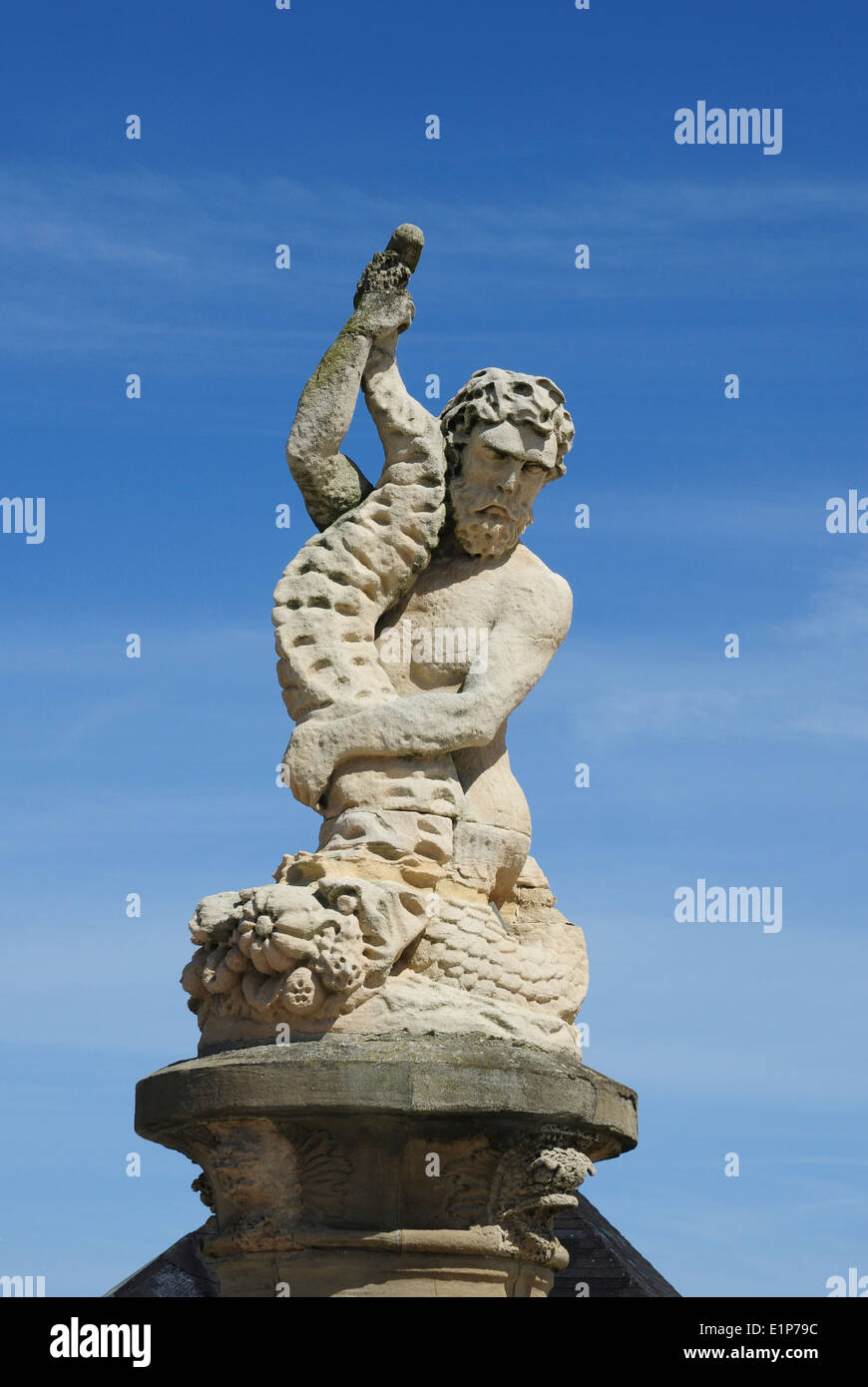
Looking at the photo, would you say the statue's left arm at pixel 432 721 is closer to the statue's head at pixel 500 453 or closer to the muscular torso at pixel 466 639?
the muscular torso at pixel 466 639

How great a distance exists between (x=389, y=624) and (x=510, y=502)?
939mm

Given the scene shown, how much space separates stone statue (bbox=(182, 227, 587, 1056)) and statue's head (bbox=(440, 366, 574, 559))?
0.04ft

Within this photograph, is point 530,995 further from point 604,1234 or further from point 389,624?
point 604,1234

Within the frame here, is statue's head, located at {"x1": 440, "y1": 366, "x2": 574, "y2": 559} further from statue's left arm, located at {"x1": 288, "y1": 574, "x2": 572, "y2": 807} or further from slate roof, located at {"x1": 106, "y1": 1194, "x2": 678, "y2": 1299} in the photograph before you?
slate roof, located at {"x1": 106, "y1": 1194, "x2": 678, "y2": 1299}

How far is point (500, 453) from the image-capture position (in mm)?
11867

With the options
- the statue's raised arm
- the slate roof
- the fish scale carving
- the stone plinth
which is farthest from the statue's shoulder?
the slate roof

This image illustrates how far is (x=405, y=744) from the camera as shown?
11320 millimetres

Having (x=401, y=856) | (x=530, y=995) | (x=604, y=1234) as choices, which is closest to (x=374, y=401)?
(x=401, y=856)

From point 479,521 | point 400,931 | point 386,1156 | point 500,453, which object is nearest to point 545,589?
point 479,521

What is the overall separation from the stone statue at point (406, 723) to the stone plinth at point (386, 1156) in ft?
1.01

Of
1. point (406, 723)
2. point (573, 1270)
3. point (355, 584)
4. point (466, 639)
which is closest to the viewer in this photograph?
point (406, 723)

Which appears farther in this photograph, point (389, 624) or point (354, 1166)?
point (389, 624)

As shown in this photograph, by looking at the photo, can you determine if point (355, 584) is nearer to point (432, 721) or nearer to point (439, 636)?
point (439, 636)

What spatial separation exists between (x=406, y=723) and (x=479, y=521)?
51.6 inches
